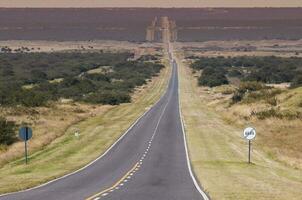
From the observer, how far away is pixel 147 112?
79938mm

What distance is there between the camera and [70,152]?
43.3 m

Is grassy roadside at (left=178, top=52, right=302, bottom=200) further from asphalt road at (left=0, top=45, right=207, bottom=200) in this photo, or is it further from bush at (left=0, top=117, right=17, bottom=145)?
bush at (left=0, top=117, right=17, bottom=145)

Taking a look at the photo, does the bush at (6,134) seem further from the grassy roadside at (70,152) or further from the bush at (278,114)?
the bush at (278,114)

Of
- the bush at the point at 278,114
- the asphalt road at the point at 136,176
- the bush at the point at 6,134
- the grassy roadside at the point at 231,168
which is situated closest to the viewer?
the asphalt road at the point at 136,176

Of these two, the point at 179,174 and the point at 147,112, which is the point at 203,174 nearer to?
the point at 179,174

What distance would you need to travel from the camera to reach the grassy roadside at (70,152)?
98.4 feet

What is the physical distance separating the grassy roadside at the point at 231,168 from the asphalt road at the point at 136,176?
90 cm

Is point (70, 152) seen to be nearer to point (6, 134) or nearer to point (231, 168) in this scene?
point (6, 134)

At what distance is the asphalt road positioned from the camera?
2355 cm

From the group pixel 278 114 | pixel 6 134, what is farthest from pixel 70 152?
pixel 278 114

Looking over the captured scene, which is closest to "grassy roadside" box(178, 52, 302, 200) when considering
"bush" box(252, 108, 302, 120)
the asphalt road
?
the asphalt road

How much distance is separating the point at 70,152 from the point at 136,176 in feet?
45.8

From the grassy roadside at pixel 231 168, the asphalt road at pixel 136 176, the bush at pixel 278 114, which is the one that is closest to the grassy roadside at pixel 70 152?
the asphalt road at pixel 136 176

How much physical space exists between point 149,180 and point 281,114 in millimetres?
41998
